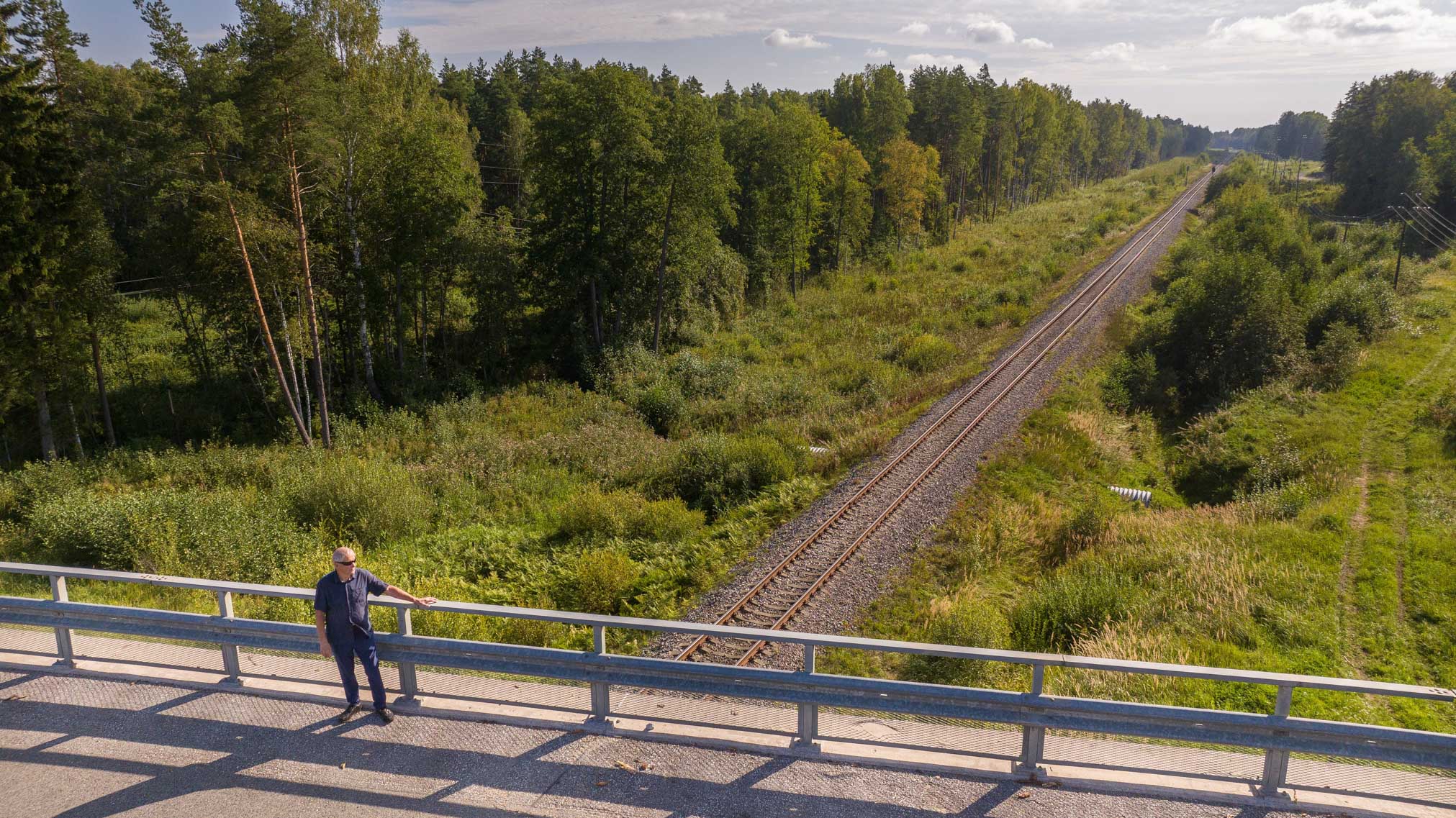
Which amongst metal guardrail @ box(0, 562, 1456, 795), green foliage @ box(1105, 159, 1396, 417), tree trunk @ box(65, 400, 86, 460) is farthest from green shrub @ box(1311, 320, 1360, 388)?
tree trunk @ box(65, 400, 86, 460)

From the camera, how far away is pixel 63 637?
7582 mm

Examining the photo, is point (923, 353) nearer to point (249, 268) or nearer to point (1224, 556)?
point (1224, 556)

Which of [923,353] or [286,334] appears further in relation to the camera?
[923,353]

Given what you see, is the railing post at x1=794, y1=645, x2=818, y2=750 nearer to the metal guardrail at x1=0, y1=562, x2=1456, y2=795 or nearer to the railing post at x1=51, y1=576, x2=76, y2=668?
the metal guardrail at x1=0, y1=562, x2=1456, y2=795

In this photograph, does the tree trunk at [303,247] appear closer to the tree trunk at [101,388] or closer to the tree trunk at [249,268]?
the tree trunk at [249,268]

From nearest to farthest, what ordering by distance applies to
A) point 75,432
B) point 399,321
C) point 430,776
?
point 430,776, point 75,432, point 399,321

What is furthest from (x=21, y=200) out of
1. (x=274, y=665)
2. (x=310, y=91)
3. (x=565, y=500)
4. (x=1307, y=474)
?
(x=1307, y=474)

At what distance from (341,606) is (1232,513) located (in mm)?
18245

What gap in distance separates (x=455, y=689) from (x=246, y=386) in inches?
1204

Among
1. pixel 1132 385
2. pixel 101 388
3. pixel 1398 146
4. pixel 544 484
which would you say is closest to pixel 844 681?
pixel 544 484

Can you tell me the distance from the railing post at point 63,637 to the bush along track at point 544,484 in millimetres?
2546

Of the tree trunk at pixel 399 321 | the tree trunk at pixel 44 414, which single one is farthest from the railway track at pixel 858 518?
the tree trunk at pixel 44 414

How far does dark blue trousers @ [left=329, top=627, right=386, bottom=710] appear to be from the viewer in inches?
259

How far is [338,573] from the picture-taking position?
6496mm
